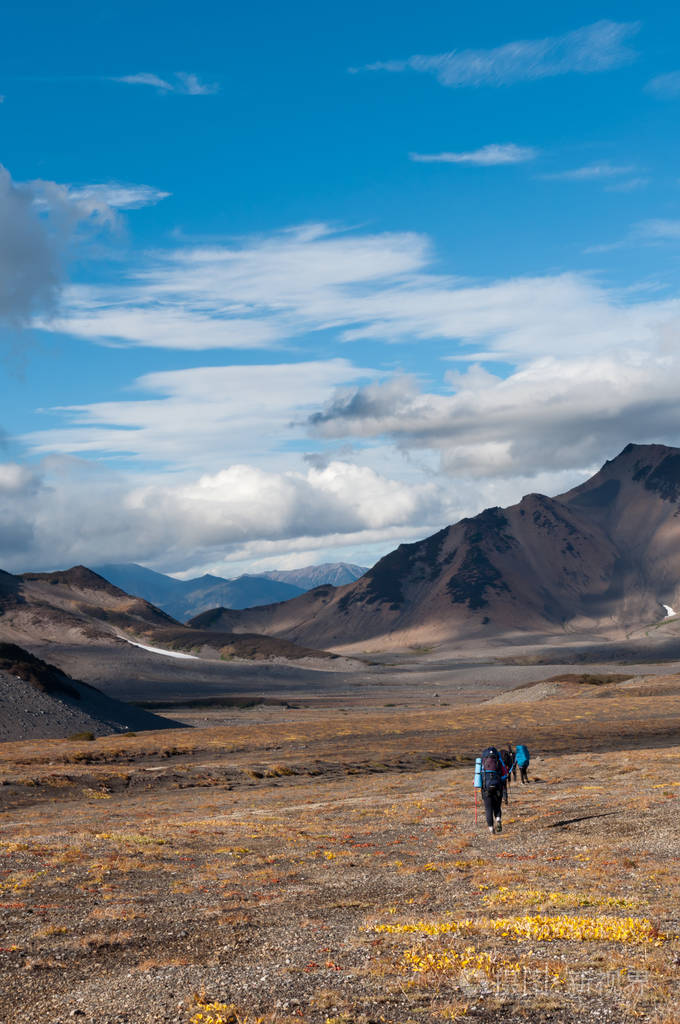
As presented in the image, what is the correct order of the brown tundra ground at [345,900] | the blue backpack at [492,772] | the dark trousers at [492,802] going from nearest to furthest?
the brown tundra ground at [345,900]
the blue backpack at [492,772]
the dark trousers at [492,802]

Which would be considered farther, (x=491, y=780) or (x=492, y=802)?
(x=492, y=802)

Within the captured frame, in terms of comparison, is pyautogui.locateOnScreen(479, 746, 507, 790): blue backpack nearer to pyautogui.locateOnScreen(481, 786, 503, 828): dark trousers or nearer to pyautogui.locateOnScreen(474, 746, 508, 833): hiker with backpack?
pyautogui.locateOnScreen(474, 746, 508, 833): hiker with backpack

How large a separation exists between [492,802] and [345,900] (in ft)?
27.1

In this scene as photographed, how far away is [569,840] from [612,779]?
46.7ft

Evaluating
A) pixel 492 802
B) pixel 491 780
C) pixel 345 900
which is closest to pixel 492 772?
pixel 491 780

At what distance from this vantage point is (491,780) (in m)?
24.6

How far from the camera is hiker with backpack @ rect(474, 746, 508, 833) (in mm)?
24641

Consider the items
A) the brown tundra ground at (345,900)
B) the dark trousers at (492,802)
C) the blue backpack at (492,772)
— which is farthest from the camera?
the dark trousers at (492,802)

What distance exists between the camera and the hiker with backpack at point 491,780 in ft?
80.8

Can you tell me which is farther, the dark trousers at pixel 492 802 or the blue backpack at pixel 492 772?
the dark trousers at pixel 492 802

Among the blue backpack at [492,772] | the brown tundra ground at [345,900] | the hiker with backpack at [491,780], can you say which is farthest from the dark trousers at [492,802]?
the brown tundra ground at [345,900]

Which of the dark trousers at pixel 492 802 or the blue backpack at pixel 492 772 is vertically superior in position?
the blue backpack at pixel 492 772

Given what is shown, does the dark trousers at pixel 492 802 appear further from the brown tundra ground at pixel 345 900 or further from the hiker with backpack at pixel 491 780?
the brown tundra ground at pixel 345 900

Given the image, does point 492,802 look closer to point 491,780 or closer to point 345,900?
point 491,780
